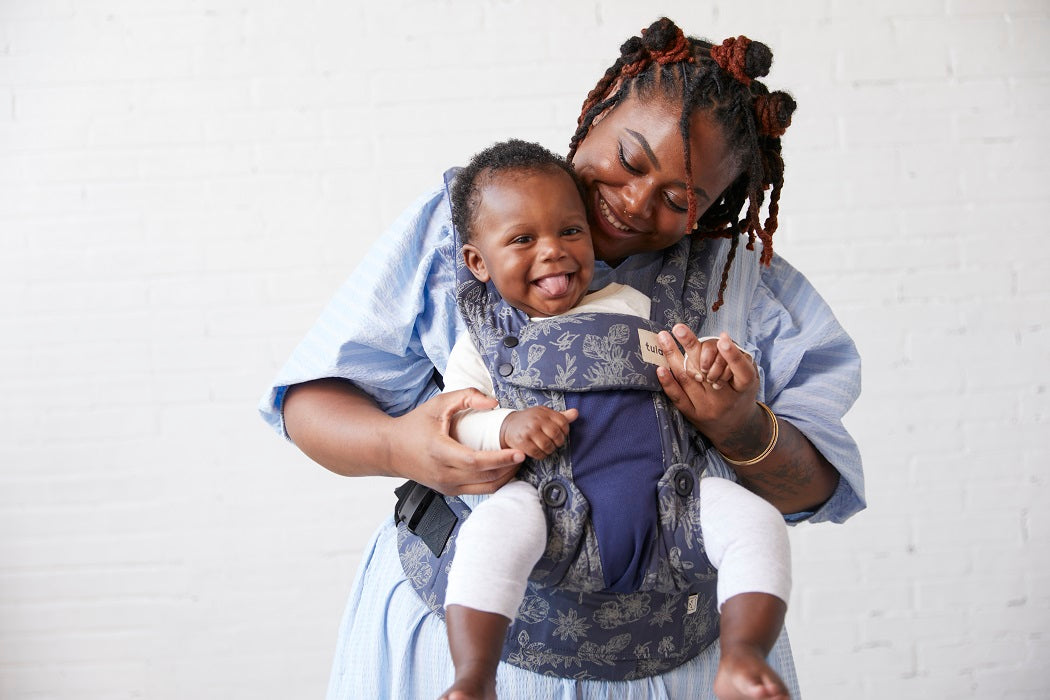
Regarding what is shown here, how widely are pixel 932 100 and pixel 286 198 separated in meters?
1.96

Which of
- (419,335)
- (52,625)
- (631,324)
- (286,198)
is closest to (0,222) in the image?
(286,198)

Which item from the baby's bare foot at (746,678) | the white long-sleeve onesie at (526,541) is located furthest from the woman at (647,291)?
the baby's bare foot at (746,678)

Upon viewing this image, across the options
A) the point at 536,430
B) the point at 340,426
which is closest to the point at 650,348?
the point at 536,430

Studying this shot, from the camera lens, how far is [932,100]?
3.06 meters

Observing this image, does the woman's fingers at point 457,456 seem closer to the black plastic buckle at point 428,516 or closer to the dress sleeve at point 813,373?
the black plastic buckle at point 428,516

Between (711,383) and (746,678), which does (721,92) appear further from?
(746,678)

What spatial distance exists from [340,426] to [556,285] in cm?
34

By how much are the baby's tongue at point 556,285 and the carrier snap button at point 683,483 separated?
0.90 ft

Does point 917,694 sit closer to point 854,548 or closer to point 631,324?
point 854,548

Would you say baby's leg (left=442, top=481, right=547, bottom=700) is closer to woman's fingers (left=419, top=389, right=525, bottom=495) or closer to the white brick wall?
woman's fingers (left=419, top=389, right=525, bottom=495)

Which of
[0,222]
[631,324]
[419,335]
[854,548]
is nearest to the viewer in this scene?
[631,324]

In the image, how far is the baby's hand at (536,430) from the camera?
3.72 ft

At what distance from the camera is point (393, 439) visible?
4.09ft

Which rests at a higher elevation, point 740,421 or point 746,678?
point 740,421
